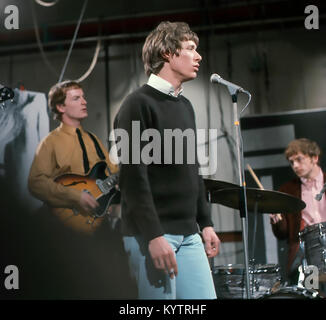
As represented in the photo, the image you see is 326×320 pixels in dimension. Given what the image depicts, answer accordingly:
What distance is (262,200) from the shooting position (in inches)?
107

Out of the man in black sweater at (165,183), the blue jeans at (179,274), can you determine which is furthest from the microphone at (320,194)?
the blue jeans at (179,274)

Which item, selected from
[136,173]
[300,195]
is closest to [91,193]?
[136,173]

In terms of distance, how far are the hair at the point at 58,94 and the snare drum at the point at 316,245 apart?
171 centimetres

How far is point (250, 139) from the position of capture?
129 inches

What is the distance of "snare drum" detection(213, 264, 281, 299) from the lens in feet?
8.29

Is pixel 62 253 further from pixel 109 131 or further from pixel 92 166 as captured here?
pixel 109 131

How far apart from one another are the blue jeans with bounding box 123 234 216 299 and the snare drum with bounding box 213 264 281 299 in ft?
1.40

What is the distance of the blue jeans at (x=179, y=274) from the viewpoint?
80.7 inches

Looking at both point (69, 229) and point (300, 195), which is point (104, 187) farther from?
point (300, 195)

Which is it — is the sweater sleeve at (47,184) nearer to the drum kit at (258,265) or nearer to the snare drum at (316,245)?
the drum kit at (258,265)

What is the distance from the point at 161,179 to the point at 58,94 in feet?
4.11

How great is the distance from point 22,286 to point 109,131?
112cm

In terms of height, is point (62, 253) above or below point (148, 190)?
below

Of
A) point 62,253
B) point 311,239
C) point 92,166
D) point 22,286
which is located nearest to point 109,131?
point 92,166
